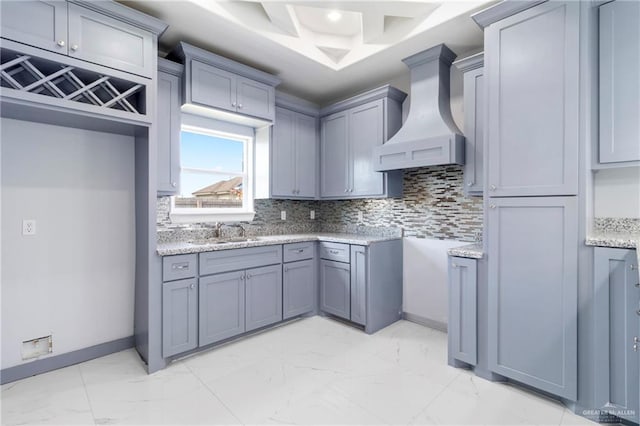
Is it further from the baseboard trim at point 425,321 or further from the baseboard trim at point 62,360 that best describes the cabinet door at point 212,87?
the baseboard trim at point 425,321

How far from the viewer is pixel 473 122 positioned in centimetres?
253

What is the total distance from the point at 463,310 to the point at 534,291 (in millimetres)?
509

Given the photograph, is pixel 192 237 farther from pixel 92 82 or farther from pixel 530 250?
pixel 530 250

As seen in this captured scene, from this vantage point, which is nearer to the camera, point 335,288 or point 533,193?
point 533,193

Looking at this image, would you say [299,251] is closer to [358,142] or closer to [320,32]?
[358,142]

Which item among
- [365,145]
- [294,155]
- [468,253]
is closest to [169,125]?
[294,155]

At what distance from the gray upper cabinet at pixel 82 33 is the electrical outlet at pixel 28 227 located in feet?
3.99

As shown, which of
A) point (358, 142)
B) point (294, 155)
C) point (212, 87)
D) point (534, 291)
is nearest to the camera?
point (534, 291)

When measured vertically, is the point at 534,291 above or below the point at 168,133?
below

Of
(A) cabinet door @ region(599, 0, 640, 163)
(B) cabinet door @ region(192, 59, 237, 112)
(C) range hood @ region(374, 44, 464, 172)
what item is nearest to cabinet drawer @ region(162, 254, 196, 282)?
(B) cabinet door @ region(192, 59, 237, 112)

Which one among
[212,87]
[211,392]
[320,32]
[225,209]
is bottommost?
[211,392]

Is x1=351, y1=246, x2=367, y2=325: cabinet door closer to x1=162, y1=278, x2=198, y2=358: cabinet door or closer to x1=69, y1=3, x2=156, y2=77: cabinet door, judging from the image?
x1=162, y1=278, x2=198, y2=358: cabinet door

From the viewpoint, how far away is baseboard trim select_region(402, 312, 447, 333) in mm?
3085

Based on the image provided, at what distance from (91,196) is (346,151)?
2.54 metres
